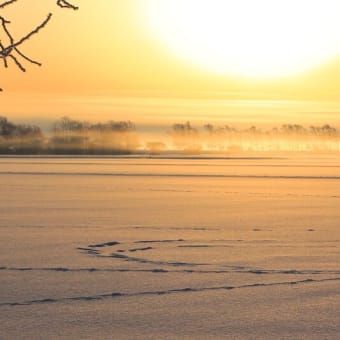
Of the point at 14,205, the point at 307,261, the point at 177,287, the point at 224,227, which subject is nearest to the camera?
the point at 177,287

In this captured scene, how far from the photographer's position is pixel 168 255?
8578 mm

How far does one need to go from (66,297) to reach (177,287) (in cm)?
91

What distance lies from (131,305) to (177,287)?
787mm

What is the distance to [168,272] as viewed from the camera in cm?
747

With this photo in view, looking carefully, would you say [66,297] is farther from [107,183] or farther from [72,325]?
[107,183]

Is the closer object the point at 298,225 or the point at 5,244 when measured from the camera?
the point at 5,244

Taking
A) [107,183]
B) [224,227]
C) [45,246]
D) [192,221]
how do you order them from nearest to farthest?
[45,246]
[224,227]
[192,221]
[107,183]

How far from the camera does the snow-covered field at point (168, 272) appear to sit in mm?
5395

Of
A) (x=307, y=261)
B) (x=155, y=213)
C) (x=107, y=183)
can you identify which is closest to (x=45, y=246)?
(x=307, y=261)

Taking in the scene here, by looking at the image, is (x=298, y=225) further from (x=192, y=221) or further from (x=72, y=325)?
(x=72, y=325)

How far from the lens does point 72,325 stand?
539 cm

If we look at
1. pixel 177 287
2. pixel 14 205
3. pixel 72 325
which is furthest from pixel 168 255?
pixel 14 205

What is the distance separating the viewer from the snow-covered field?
17.7ft

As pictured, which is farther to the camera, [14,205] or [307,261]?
[14,205]
